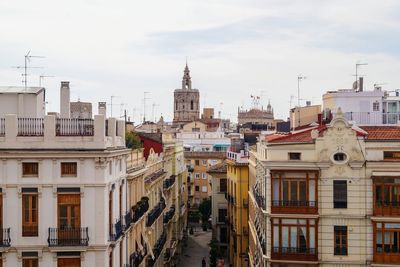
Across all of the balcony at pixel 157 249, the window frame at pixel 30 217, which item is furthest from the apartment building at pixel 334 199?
the balcony at pixel 157 249

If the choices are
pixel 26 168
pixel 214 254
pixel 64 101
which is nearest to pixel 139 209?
pixel 64 101

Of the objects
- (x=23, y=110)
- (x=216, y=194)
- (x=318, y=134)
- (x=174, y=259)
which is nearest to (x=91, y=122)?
(x=23, y=110)

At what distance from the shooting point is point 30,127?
33.9 meters

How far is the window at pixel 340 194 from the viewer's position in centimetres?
3838

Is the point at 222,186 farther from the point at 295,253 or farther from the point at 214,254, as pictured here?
the point at 295,253

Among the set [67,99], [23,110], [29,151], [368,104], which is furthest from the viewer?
[368,104]

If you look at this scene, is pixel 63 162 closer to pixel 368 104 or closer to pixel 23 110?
pixel 23 110

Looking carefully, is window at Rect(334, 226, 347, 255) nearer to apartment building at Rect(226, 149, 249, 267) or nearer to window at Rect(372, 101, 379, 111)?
window at Rect(372, 101, 379, 111)

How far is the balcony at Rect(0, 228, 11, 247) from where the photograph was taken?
109ft

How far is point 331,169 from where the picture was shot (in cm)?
3841

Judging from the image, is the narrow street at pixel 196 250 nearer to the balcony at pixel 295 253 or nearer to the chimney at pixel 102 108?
the chimney at pixel 102 108

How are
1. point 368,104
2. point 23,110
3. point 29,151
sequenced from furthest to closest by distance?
point 368,104, point 23,110, point 29,151

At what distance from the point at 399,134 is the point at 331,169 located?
4.23 meters

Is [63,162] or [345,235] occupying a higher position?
[63,162]
